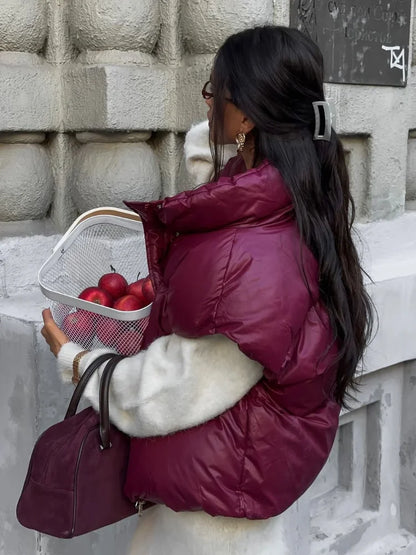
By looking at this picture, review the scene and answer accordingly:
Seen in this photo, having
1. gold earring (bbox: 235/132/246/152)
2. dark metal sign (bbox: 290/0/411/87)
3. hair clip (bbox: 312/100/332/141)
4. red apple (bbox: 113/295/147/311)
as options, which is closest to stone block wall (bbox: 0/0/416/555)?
dark metal sign (bbox: 290/0/411/87)

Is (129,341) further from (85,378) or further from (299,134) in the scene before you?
(299,134)

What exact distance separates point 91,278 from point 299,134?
685mm

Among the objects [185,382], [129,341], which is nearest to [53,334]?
[129,341]

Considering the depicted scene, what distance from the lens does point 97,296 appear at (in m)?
1.76

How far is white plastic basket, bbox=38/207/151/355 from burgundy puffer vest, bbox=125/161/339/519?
101mm

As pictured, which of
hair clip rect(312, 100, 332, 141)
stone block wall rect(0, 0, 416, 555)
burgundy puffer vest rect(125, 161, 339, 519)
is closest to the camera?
burgundy puffer vest rect(125, 161, 339, 519)

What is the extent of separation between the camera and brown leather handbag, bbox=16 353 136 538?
5.22 feet

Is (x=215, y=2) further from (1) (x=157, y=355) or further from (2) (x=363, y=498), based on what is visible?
(2) (x=363, y=498)

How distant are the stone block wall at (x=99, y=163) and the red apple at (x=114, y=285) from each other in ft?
1.54

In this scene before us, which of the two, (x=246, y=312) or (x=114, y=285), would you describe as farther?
(x=114, y=285)

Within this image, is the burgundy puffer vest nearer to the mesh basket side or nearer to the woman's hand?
the woman's hand

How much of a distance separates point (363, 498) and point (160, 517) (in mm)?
1609

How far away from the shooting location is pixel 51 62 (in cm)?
267

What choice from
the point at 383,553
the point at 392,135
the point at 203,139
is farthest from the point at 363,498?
the point at 203,139
